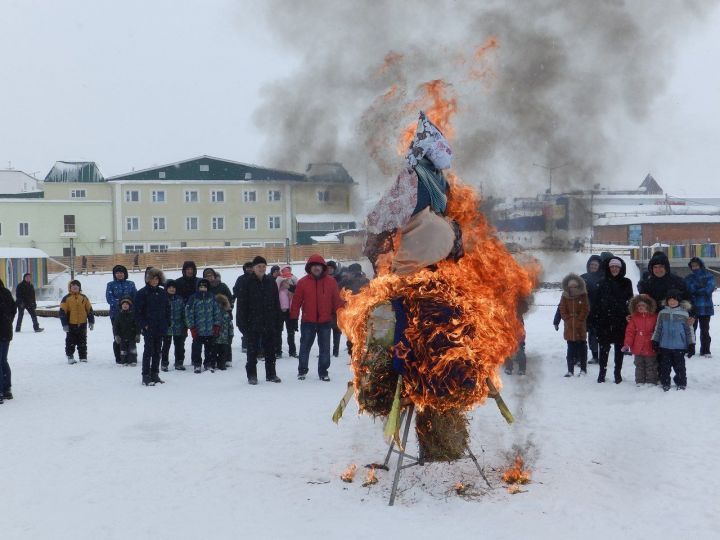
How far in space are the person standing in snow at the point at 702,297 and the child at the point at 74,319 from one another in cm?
1027

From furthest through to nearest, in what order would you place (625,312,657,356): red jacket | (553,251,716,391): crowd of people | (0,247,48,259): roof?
(0,247,48,259): roof
(625,312,657,356): red jacket
(553,251,716,391): crowd of people

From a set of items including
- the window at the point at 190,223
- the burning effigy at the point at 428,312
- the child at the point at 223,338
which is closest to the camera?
the burning effigy at the point at 428,312

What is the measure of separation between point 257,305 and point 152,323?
1.56 meters

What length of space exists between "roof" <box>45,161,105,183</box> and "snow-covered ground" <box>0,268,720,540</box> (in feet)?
166

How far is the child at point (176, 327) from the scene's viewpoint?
41.0 feet

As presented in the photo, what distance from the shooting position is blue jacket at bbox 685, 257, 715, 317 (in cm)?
1207

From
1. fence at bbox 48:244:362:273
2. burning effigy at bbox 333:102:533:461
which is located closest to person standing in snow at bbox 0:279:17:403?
burning effigy at bbox 333:102:533:461

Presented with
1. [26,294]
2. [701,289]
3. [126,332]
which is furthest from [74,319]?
[701,289]

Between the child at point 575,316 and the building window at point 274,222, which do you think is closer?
the child at point 575,316

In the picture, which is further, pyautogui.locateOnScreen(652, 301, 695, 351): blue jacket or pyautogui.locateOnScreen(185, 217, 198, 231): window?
pyautogui.locateOnScreen(185, 217, 198, 231): window

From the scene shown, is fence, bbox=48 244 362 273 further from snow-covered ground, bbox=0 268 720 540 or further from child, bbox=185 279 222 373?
snow-covered ground, bbox=0 268 720 540

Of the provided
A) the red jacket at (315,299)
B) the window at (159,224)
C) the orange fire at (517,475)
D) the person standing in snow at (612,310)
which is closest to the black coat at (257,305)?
the red jacket at (315,299)

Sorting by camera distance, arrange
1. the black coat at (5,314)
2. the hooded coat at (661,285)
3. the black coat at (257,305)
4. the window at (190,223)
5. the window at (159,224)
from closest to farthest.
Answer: the black coat at (5,314), the hooded coat at (661,285), the black coat at (257,305), the window at (159,224), the window at (190,223)

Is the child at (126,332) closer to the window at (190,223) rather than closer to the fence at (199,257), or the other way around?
the fence at (199,257)
